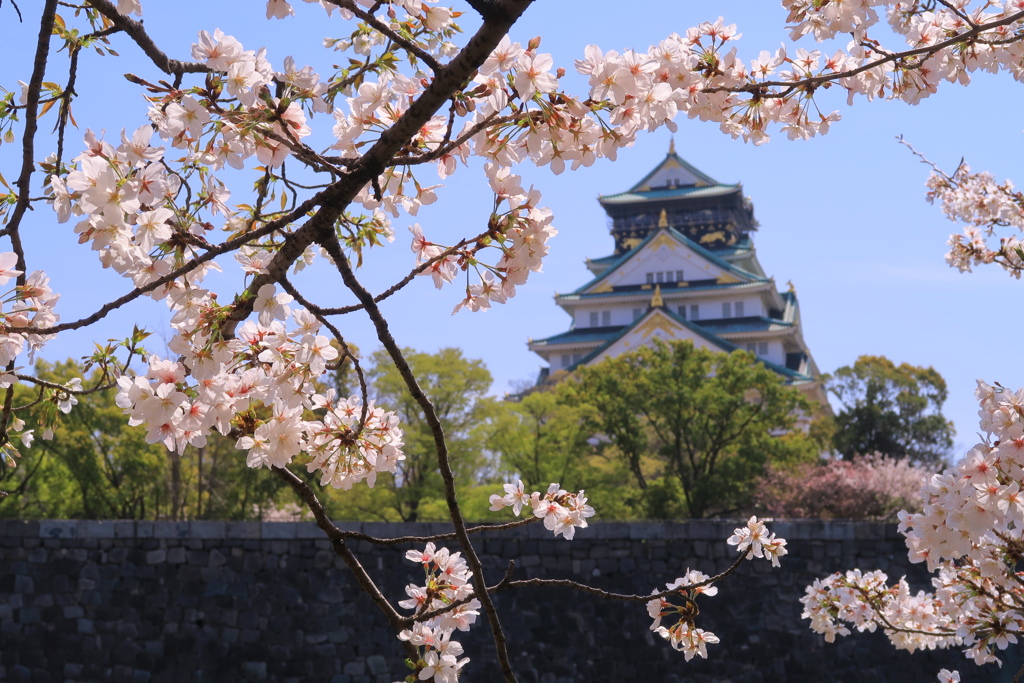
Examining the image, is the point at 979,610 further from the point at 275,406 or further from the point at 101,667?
the point at 101,667

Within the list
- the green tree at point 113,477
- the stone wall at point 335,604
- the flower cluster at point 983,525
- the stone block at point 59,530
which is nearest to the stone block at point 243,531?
the stone wall at point 335,604

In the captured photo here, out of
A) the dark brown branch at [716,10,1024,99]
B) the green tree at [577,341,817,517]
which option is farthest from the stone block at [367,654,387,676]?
the dark brown branch at [716,10,1024,99]

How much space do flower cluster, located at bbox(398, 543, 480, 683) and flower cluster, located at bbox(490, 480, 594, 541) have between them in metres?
0.18

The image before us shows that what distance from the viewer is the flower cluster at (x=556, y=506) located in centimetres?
241

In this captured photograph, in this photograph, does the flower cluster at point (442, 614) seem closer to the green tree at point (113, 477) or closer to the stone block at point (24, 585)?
the stone block at point (24, 585)

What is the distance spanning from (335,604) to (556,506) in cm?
839

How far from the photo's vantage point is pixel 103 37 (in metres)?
2.13

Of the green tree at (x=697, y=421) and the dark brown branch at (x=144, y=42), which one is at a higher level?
the green tree at (x=697, y=421)

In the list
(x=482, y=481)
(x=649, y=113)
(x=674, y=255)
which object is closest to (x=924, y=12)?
(x=649, y=113)

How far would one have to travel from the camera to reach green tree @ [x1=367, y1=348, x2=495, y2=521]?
51.3 ft

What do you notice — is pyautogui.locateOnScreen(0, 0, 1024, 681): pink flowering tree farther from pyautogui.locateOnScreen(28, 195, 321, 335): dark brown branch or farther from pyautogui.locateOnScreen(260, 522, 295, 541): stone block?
pyautogui.locateOnScreen(260, 522, 295, 541): stone block

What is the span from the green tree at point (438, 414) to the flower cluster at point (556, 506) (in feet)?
42.8

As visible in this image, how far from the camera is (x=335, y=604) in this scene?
10.3 metres

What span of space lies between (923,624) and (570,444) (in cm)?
1181
